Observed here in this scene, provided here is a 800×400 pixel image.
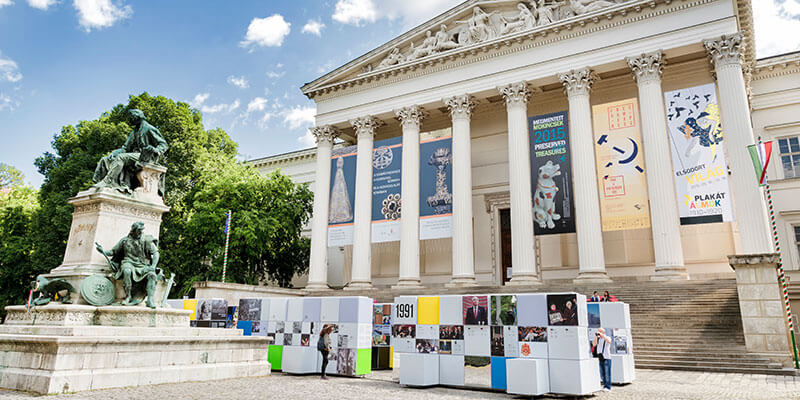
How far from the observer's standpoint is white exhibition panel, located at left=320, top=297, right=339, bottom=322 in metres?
12.5

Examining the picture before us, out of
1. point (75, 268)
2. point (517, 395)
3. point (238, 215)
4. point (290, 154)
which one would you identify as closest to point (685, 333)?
point (517, 395)

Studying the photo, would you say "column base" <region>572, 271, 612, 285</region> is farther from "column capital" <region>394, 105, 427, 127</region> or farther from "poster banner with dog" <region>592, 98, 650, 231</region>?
"column capital" <region>394, 105, 427, 127</region>

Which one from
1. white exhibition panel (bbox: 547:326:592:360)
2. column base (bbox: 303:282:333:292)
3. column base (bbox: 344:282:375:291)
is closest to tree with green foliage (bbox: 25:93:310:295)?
column base (bbox: 303:282:333:292)

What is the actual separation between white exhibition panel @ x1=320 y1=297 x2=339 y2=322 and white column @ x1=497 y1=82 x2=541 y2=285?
1150 cm

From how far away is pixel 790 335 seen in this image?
13828 millimetres

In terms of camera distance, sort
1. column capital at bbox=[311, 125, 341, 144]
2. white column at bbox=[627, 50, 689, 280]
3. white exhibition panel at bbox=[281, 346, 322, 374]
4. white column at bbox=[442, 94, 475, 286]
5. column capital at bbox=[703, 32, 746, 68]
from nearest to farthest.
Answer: white exhibition panel at bbox=[281, 346, 322, 374] < white column at bbox=[627, 50, 689, 280] < column capital at bbox=[703, 32, 746, 68] < white column at bbox=[442, 94, 475, 286] < column capital at bbox=[311, 125, 341, 144]

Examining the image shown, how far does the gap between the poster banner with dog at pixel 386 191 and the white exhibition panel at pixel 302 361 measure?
13.5 m

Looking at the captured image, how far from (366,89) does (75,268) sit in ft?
71.3

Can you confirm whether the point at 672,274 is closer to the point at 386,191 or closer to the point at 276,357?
the point at 386,191

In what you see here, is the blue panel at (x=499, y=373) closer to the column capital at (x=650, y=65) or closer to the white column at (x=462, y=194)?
the white column at (x=462, y=194)

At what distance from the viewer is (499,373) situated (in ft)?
32.1

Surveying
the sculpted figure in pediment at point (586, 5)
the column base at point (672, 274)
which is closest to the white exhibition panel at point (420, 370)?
the column base at point (672, 274)

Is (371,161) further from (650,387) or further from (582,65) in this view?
(650,387)

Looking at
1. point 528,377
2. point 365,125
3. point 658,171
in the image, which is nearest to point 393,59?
point 365,125
